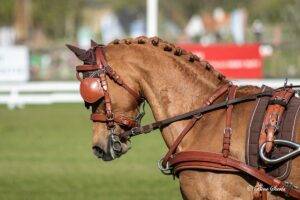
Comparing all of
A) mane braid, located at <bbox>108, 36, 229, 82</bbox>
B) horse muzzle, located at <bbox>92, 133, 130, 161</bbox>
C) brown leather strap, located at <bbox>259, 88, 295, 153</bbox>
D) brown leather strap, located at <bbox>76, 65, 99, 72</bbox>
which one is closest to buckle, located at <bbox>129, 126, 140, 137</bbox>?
horse muzzle, located at <bbox>92, 133, 130, 161</bbox>

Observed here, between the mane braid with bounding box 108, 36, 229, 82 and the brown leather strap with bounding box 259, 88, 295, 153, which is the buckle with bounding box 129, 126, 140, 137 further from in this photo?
the brown leather strap with bounding box 259, 88, 295, 153

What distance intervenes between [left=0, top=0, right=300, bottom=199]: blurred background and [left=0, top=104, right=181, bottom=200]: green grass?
14 mm

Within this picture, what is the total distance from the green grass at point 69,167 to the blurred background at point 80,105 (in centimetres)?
1

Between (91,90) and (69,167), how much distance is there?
7.54 metres

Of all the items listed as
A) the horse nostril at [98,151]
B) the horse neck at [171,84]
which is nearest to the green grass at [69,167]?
the horse nostril at [98,151]

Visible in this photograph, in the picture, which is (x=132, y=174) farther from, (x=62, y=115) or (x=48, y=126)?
(x=62, y=115)

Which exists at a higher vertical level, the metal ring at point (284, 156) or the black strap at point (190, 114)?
the black strap at point (190, 114)

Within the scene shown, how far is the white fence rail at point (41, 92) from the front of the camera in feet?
83.0

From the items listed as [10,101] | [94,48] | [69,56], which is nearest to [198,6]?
[69,56]

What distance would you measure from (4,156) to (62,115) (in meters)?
7.76

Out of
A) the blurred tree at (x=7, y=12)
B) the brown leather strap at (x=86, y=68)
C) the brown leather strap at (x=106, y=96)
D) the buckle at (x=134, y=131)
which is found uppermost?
the blurred tree at (x=7, y=12)

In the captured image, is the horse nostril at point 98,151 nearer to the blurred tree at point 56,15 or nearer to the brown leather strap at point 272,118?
the brown leather strap at point 272,118

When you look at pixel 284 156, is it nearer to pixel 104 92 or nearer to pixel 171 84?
pixel 171 84

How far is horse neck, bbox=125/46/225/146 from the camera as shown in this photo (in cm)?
655
